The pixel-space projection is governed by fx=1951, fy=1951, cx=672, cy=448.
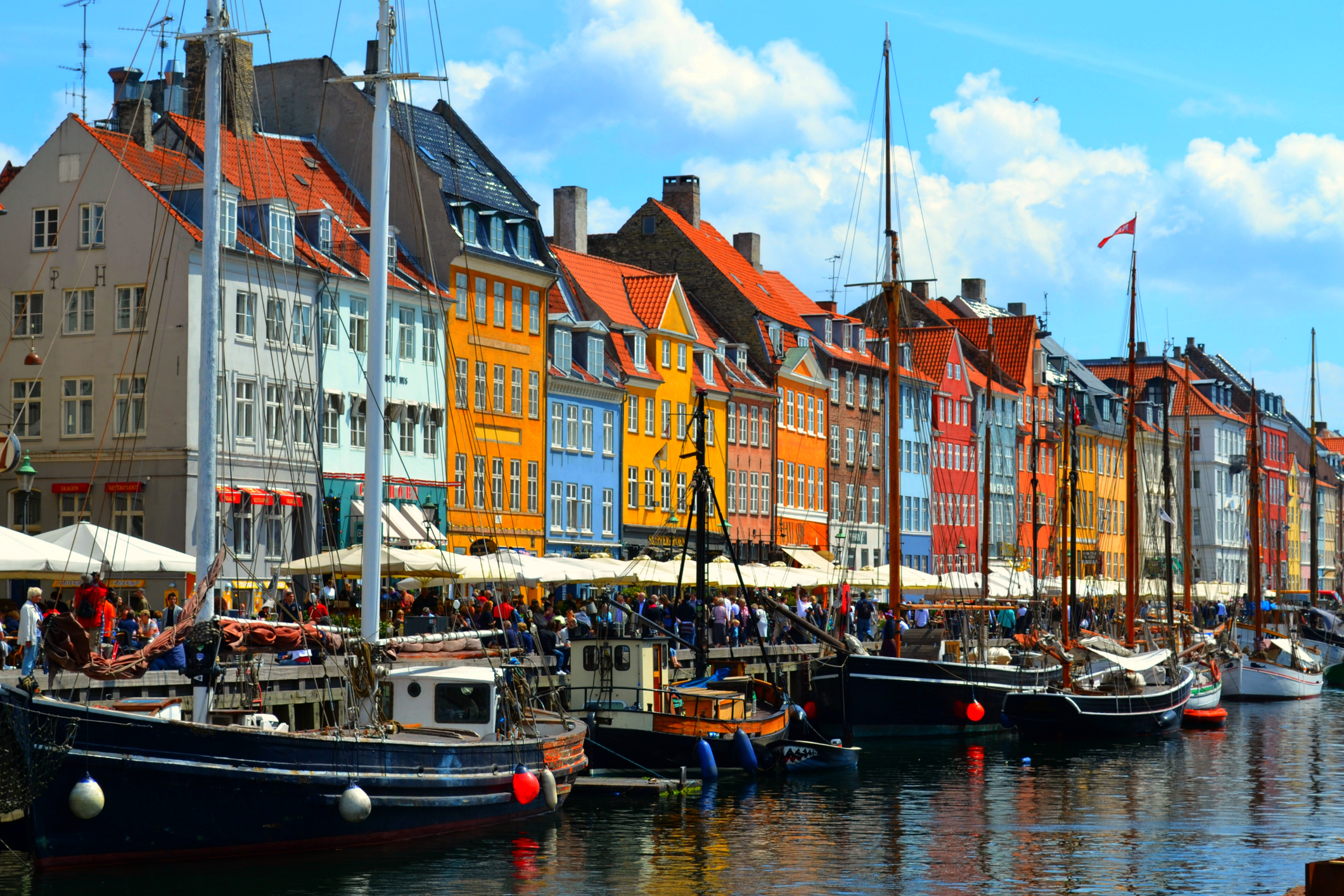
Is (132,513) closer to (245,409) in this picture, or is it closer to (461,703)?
(245,409)

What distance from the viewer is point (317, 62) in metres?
64.2

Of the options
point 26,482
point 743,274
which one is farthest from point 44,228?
point 743,274

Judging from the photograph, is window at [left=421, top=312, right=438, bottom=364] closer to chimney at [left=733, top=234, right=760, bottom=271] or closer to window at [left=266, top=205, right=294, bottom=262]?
window at [left=266, top=205, right=294, bottom=262]

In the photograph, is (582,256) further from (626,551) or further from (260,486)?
(260,486)

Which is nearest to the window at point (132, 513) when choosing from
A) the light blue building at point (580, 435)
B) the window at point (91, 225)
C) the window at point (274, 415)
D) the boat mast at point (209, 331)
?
the window at point (274, 415)

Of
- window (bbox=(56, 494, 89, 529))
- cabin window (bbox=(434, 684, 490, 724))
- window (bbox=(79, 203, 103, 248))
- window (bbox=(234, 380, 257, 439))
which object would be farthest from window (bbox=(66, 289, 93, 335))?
cabin window (bbox=(434, 684, 490, 724))

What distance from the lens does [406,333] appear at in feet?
200

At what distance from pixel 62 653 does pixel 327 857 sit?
175 inches

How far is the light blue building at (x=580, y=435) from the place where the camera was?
69250 mm

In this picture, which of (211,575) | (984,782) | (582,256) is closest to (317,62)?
(582,256)

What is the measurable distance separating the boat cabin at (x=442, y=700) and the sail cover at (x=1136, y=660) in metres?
25.0

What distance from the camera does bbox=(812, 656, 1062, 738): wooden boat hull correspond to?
44.8m

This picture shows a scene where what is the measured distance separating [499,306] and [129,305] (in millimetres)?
16362

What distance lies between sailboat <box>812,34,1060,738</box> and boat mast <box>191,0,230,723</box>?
21383mm
